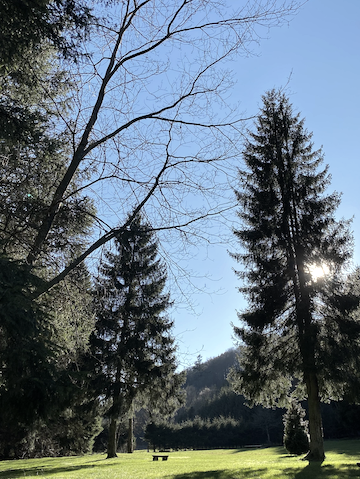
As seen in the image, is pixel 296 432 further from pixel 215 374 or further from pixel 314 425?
pixel 215 374

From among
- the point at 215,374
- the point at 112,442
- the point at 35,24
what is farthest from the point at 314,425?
the point at 215,374

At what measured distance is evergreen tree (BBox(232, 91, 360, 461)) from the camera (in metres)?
11.5

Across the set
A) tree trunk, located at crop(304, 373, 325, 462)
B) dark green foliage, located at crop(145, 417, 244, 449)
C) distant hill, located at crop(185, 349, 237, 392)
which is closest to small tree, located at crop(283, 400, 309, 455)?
tree trunk, located at crop(304, 373, 325, 462)

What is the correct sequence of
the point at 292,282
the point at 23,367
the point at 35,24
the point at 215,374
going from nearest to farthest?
the point at 23,367
the point at 35,24
the point at 292,282
the point at 215,374

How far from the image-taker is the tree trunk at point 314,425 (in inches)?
443

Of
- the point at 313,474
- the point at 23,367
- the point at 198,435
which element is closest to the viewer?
the point at 23,367

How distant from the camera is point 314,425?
11359mm

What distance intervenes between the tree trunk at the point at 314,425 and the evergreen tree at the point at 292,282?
3 cm

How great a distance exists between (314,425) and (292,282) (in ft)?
15.7

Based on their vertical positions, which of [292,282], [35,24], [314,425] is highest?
[35,24]

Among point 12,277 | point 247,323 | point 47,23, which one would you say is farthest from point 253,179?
point 12,277

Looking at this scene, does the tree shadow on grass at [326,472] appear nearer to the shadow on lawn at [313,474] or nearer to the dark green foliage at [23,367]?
the shadow on lawn at [313,474]

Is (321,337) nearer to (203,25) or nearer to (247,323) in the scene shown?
(247,323)

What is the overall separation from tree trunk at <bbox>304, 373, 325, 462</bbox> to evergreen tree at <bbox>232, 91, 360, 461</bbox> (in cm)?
3
